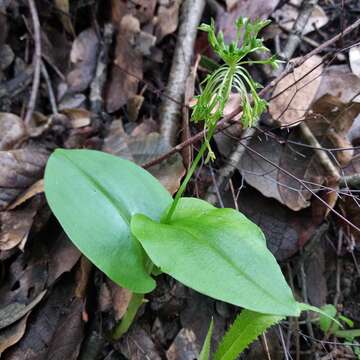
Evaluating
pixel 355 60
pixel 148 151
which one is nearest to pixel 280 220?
pixel 148 151

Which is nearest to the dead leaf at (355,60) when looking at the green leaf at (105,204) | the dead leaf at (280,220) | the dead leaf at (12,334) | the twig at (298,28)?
the twig at (298,28)

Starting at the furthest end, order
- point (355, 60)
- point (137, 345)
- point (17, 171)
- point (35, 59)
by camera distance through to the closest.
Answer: point (35, 59)
point (355, 60)
point (17, 171)
point (137, 345)

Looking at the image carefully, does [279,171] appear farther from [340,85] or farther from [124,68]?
[124,68]

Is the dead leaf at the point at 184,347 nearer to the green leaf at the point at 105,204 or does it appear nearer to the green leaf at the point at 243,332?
the green leaf at the point at 243,332

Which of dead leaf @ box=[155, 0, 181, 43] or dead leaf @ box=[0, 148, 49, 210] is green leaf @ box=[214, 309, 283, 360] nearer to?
dead leaf @ box=[0, 148, 49, 210]

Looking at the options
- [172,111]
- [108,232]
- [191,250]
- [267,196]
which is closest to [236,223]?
[191,250]

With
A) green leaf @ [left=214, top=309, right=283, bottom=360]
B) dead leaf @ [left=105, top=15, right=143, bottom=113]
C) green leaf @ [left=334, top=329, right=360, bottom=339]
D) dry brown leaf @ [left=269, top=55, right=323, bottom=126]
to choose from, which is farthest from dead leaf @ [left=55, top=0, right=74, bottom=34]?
green leaf @ [left=334, top=329, right=360, bottom=339]

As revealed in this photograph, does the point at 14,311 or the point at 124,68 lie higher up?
the point at 124,68

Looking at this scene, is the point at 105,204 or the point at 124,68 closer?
the point at 105,204
